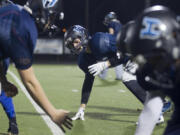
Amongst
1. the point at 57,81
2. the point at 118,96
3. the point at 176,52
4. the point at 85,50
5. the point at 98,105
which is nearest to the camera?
the point at 176,52

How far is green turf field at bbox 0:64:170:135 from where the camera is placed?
480 cm

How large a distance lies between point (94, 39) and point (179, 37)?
2625 mm

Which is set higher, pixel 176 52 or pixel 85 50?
pixel 176 52

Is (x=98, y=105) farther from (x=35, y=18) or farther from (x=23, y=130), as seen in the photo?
(x=35, y=18)

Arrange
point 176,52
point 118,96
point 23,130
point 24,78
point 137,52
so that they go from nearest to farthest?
point 176,52 < point 137,52 < point 24,78 < point 23,130 < point 118,96

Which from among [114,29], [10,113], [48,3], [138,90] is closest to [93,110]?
[138,90]

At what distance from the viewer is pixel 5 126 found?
4.95 metres

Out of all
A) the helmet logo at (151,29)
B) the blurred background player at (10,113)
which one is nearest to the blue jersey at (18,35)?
the helmet logo at (151,29)

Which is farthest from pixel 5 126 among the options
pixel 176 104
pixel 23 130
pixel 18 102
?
pixel 176 104

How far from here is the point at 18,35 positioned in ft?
9.42

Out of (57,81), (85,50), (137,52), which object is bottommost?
(57,81)

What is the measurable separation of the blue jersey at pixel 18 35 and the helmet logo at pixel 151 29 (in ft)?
3.14

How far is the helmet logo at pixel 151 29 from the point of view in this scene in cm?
228

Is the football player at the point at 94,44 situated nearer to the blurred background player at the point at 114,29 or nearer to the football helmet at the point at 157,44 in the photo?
the football helmet at the point at 157,44
